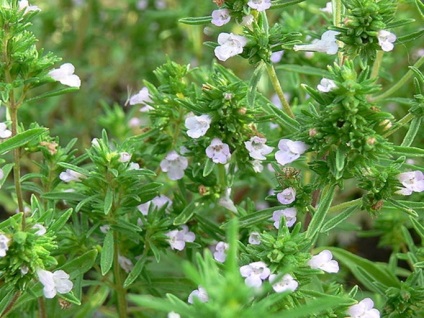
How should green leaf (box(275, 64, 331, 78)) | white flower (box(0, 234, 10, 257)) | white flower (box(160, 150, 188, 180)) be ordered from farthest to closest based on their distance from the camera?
green leaf (box(275, 64, 331, 78)) → white flower (box(160, 150, 188, 180)) → white flower (box(0, 234, 10, 257))

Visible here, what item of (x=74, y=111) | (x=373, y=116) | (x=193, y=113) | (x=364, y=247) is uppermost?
(x=373, y=116)

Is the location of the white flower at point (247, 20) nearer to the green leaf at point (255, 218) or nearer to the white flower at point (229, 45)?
the white flower at point (229, 45)

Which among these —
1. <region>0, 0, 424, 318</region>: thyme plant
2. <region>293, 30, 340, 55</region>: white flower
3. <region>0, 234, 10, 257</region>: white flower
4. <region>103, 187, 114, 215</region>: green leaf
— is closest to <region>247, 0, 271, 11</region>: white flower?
<region>0, 0, 424, 318</region>: thyme plant

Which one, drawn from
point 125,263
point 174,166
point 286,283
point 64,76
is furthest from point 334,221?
point 64,76

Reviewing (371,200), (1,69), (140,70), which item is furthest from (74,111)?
(371,200)

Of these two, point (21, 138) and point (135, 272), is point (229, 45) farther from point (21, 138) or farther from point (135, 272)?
point (135, 272)

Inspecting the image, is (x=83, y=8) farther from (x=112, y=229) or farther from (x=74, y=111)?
(x=112, y=229)

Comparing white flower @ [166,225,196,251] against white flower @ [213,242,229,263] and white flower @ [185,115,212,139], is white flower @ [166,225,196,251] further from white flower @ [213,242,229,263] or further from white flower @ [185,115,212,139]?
white flower @ [185,115,212,139]
